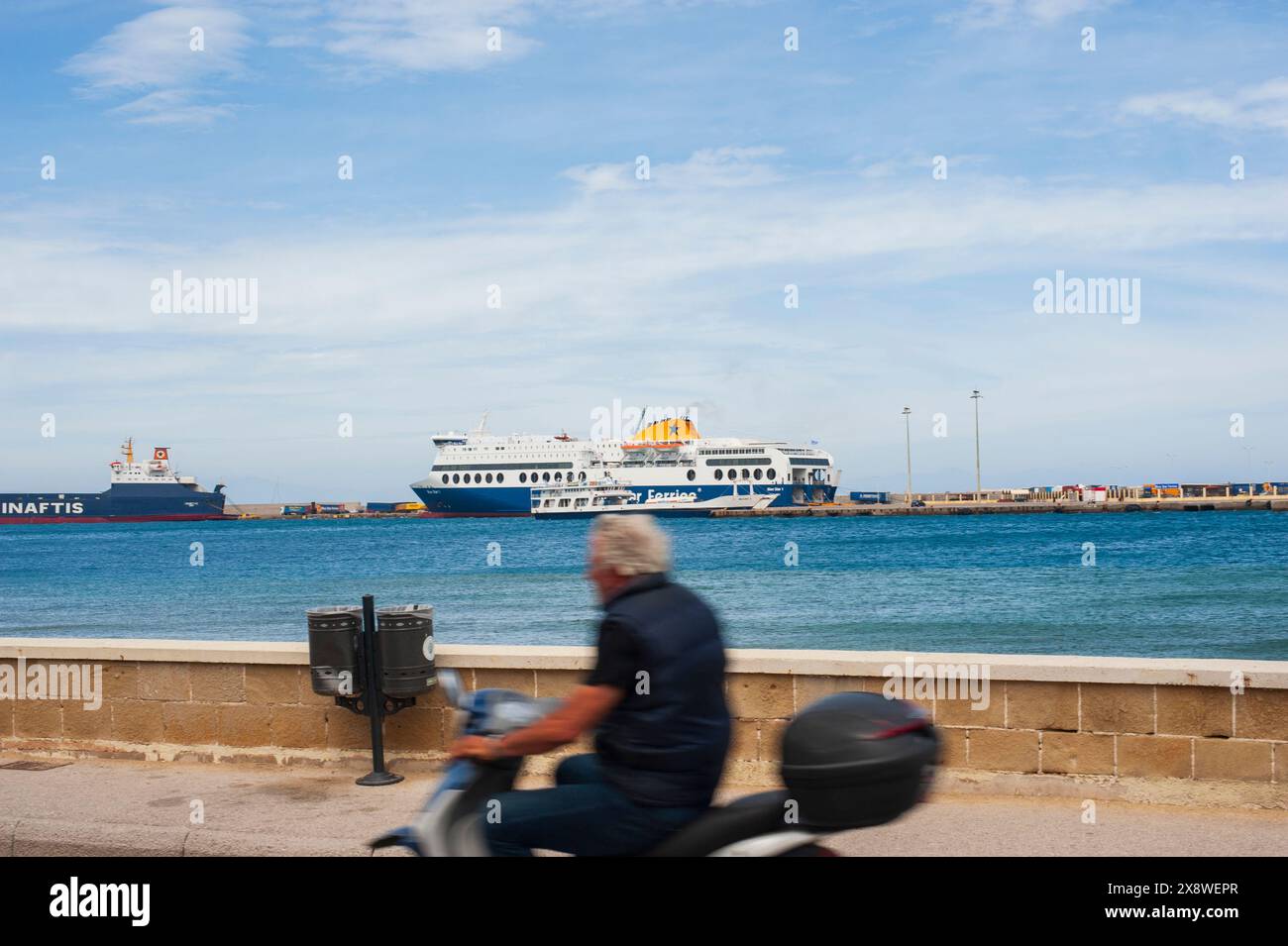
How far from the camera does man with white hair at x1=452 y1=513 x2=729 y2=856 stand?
109 inches

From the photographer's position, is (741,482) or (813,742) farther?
(741,482)

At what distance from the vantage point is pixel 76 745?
7164 mm

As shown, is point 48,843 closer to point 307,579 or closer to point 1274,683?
point 1274,683

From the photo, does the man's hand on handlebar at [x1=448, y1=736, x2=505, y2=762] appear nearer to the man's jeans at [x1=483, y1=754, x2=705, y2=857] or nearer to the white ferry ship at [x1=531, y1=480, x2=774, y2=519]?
the man's jeans at [x1=483, y1=754, x2=705, y2=857]

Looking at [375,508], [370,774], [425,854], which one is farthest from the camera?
[375,508]

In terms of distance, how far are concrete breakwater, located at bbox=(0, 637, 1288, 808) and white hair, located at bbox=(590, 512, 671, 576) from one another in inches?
83.8

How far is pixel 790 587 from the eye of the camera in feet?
121

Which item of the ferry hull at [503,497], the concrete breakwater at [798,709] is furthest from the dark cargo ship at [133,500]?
the concrete breakwater at [798,709]

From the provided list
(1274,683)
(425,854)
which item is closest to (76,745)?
(425,854)

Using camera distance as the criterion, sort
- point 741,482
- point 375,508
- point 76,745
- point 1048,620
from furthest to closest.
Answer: point 375,508, point 741,482, point 1048,620, point 76,745

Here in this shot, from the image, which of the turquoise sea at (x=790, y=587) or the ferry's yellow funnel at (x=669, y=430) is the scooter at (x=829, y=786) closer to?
the turquoise sea at (x=790, y=587)

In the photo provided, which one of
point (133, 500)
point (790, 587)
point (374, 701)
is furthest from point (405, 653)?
point (133, 500)
